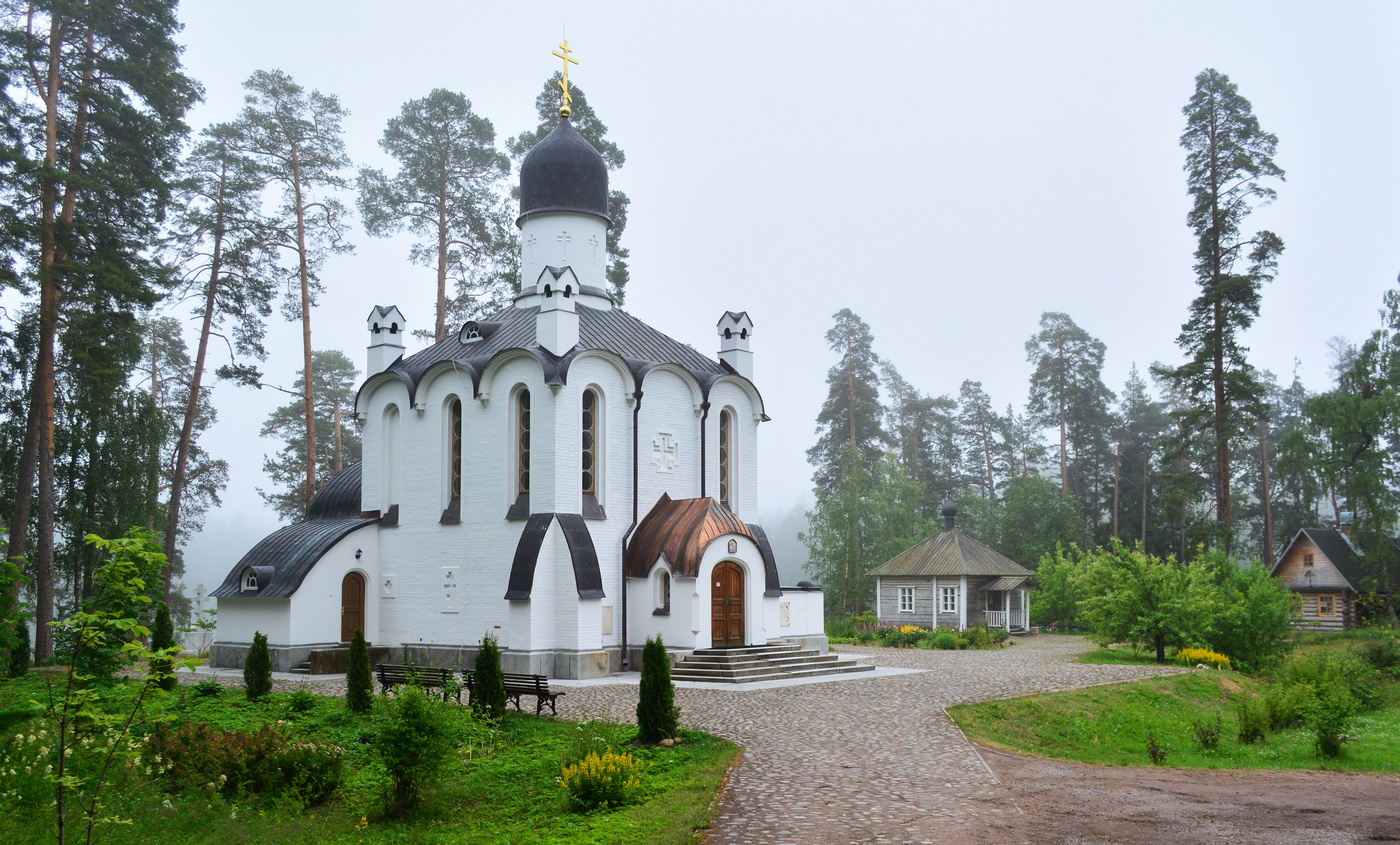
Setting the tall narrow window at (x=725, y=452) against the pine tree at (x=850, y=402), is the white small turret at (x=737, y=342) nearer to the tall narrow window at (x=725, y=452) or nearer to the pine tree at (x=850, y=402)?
the tall narrow window at (x=725, y=452)

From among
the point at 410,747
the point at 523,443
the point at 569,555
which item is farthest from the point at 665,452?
the point at 410,747

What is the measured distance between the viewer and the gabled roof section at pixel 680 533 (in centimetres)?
1950

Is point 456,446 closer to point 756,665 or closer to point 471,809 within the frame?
point 756,665

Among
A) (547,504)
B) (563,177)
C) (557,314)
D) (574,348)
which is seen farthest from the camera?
(563,177)

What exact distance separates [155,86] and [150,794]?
1689 cm

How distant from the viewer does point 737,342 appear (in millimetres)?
23781

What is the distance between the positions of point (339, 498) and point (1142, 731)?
17.7 m

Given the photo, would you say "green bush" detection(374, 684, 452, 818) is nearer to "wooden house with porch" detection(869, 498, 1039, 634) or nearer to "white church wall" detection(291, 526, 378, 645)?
"white church wall" detection(291, 526, 378, 645)

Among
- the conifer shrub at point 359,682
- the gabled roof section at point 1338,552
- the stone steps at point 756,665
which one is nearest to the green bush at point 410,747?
the conifer shrub at point 359,682

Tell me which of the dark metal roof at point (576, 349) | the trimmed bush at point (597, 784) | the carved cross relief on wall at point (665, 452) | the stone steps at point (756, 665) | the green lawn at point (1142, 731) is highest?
the dark metal roof at point (576, 349)

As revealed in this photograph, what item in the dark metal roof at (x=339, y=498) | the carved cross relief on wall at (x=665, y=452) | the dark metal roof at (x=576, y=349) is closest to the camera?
the dark metal roof at (x=576, y=349)

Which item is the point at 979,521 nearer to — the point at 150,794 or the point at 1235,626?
the point at 1235,626

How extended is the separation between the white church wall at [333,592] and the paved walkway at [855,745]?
1512mm

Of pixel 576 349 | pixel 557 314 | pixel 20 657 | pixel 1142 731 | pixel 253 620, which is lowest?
pixel 1142 731
